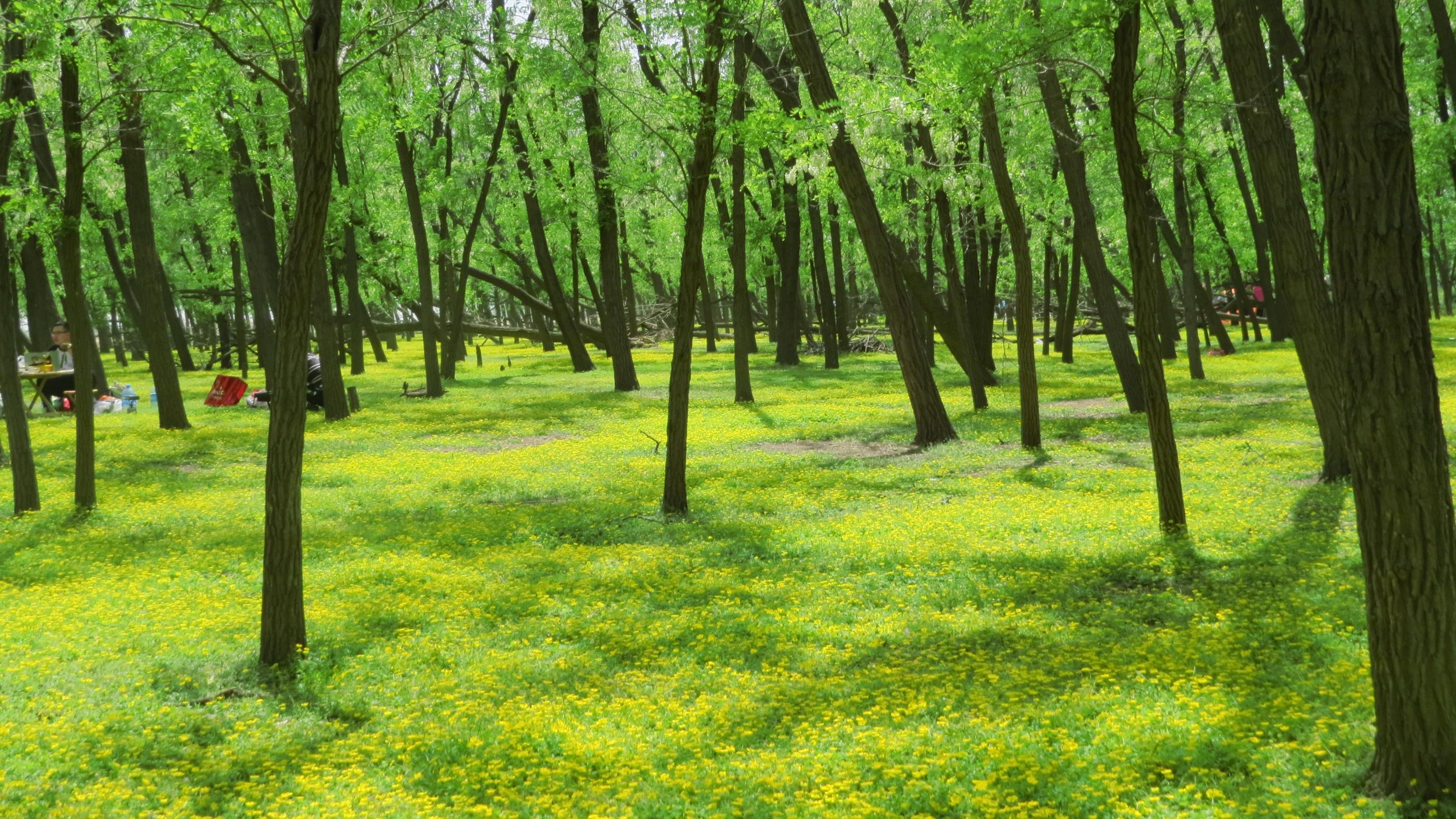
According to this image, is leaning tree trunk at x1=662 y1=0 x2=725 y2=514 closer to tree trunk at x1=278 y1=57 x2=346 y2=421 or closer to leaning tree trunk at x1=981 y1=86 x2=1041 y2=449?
leaning tree trunk at x1=981 y1=86 x2=1041 y2=449

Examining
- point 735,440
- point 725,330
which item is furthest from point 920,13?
point 725,330

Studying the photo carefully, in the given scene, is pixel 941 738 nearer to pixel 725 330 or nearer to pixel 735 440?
pixel 735 440

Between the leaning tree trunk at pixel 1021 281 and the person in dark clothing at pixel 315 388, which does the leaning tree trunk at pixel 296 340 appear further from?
the person in dark clothing at pixel 315 388

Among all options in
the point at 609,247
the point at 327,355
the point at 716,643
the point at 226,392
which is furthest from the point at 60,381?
the point at 716,643

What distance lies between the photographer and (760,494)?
14.9 m

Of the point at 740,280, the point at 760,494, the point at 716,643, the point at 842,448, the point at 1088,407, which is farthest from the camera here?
the point at 740,280

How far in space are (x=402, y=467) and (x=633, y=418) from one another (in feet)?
21.9

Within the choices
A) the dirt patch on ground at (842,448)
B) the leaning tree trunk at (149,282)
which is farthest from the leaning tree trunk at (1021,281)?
the leaning tree trunk at (149,282)

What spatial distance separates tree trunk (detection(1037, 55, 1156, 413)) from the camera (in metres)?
19.6

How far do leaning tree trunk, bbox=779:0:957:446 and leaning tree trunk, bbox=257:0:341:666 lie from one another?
443 inches

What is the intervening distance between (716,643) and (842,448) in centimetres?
1047

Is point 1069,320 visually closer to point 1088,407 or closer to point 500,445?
point 1088,407

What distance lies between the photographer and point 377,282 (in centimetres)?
4562

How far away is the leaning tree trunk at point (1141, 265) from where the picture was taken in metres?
9.80
